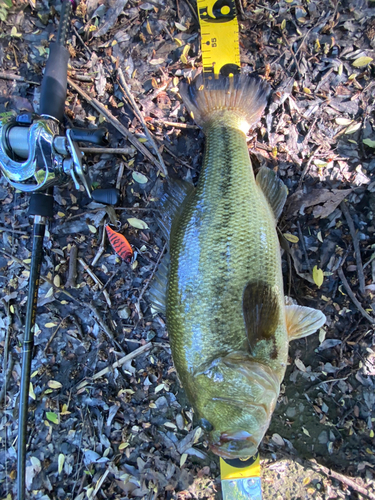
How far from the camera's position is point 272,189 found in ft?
7.52

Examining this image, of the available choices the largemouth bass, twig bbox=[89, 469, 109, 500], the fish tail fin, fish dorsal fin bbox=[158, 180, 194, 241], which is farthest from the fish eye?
the fish tail fin

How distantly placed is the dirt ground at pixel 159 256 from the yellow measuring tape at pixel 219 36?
0.25ft

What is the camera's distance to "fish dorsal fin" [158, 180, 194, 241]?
2.21 m

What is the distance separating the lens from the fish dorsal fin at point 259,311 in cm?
183

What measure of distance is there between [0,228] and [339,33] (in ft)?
11.4

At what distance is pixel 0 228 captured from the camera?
8.90 feet

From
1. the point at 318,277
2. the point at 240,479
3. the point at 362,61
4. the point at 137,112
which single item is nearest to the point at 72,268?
the point at 137,112

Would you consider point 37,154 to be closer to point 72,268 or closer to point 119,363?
point 72,268

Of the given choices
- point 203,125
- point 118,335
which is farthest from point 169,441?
point 203,125

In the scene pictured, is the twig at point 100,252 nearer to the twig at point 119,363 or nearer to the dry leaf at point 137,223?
the dry leaf at point 137,223

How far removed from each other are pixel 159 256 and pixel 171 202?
0.56m

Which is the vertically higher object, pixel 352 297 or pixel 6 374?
pixel 352 297

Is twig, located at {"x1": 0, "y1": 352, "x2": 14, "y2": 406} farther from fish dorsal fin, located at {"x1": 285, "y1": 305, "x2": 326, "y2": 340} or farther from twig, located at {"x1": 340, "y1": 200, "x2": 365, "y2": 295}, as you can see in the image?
twig, located at {"x1": 340, "y1": 200, "x2": 365, "y2": 295}

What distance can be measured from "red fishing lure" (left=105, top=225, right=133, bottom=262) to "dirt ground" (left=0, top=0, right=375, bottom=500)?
0.10 meters
